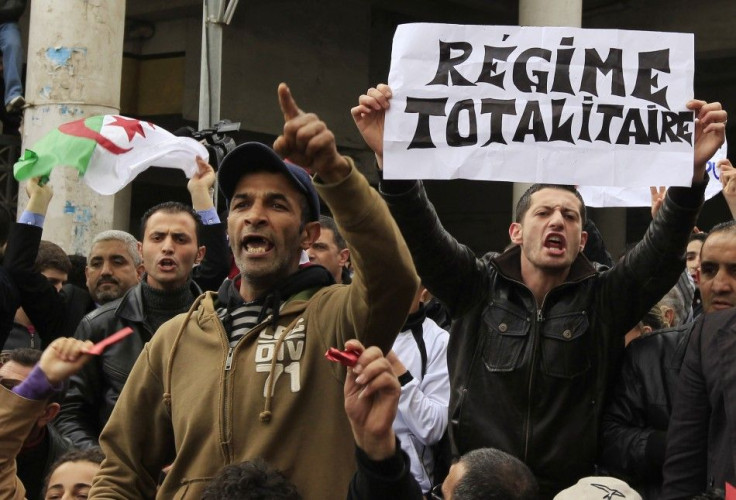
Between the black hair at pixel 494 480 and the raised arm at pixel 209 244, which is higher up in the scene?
the raised arm at pixel 209 244

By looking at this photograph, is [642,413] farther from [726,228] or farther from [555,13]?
[555,13]

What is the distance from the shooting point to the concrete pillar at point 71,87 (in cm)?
1002

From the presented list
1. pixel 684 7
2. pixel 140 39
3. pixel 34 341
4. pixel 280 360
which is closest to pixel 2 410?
pixel 280 360

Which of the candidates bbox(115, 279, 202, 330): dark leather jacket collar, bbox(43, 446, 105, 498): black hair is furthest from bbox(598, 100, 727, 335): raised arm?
bbox(115, 279, 202, 330): dark leather jacket collar

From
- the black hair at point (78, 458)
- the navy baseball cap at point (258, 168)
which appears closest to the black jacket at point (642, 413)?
the navy baseball cap at point (258, 168)

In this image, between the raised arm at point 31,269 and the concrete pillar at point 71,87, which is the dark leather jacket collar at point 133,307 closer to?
the raised arm at point 31,269

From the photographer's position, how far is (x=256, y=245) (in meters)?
3.22

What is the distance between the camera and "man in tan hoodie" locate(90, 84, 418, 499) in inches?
113

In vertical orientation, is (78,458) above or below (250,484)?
below

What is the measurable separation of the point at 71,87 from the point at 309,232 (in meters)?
7.29

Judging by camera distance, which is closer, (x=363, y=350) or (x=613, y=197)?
(x=363, y=350)

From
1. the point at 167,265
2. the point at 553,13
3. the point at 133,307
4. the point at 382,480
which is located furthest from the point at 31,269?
the point at 553,13

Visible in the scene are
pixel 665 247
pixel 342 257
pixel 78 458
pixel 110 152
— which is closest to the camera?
pixel 665 247

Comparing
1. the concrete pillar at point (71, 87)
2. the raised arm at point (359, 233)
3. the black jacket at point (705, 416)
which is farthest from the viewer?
the concrete pillar at point (71, 87)
